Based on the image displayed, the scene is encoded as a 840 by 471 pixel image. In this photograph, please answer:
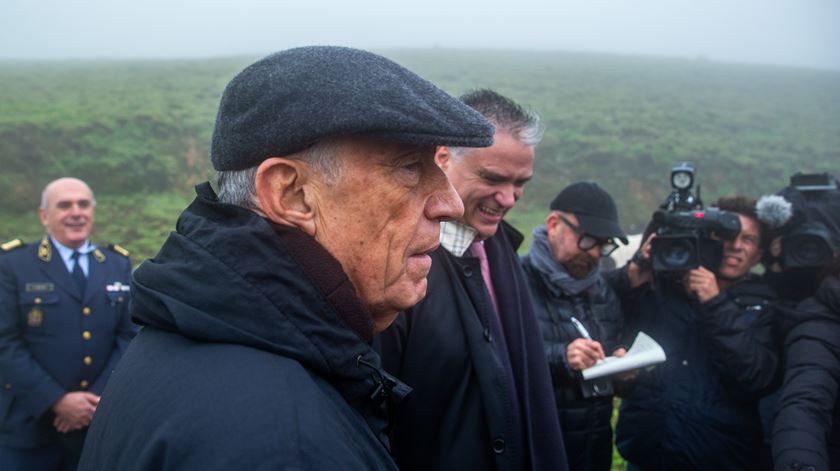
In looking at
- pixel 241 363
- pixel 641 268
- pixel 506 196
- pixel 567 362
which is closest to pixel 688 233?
pixel 641 268

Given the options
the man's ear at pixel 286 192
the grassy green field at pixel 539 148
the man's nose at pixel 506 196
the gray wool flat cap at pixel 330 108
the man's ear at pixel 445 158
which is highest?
the gray wool flat cap at pixel 330 108

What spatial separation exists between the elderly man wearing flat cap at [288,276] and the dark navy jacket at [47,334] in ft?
11.2

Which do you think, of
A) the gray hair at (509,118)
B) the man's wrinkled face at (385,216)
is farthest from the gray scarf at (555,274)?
the man's wrinkled face at (385,216)

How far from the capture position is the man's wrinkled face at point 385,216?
1.19 meters

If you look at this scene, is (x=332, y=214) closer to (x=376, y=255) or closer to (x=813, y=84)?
(x=376, y=255)

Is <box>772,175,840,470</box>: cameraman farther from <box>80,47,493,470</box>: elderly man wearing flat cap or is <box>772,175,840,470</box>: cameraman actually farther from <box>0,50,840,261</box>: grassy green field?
<box>0,50,840,261</box>: grassy green field

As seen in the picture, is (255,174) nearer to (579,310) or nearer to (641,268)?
(579,310)

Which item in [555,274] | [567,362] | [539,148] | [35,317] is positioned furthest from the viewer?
[539,148]

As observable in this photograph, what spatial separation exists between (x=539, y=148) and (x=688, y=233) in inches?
635

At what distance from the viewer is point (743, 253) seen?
3578 mm

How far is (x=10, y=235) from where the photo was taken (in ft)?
36.9

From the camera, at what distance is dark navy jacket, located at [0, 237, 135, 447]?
379 cm

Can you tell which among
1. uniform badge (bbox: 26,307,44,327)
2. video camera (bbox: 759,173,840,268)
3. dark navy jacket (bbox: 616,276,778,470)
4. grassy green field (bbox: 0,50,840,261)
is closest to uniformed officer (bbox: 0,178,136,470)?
uniform badge (bbox: 26,307,44,327)

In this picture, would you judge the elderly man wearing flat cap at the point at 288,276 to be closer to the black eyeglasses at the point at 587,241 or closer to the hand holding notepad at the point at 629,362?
the hand holding notepad at the point at 629,362
